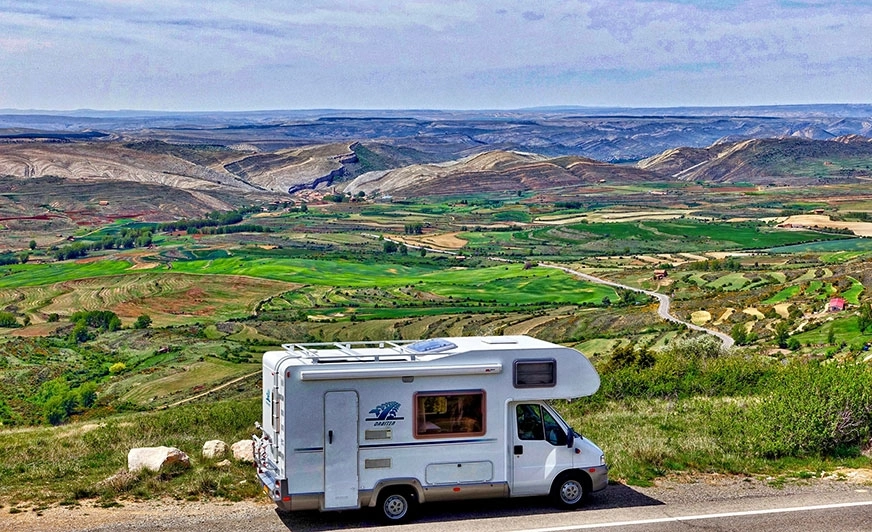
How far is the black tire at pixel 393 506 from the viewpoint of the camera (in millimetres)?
19344

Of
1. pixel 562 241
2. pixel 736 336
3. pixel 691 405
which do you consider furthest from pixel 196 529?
pixel 562 241

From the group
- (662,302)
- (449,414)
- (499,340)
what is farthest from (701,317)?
(449,414)

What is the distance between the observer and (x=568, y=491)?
20469mm

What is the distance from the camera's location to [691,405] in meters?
33.2

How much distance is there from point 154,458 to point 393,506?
6253mm

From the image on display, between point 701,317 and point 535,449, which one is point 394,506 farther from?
point 701,317

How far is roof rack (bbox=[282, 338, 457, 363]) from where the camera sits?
63.4 ft

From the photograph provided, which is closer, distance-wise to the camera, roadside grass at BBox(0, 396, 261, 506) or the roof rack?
the roof rack

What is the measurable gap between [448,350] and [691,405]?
1577 centimetres

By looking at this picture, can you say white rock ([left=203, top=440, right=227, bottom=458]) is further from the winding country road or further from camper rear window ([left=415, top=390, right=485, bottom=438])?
the winding country road

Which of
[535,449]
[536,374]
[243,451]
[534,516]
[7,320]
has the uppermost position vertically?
[536,374]

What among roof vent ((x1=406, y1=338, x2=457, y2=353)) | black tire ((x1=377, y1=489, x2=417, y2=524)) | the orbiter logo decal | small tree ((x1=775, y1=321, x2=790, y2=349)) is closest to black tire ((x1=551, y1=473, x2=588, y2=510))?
black tire ((x1=377, y1=489, x2=417, y2=524))

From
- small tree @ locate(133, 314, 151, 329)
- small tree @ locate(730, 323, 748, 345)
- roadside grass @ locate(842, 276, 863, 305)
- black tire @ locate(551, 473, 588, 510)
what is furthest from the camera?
small tree @ locate(133, 314, 151, 329)

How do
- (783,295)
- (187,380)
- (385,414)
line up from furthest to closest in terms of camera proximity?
(783,295), (187,380), (385,414)
